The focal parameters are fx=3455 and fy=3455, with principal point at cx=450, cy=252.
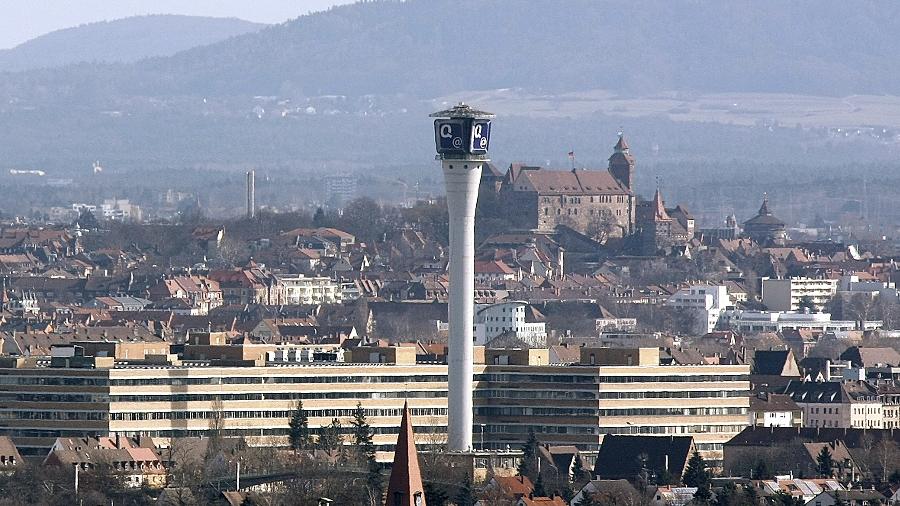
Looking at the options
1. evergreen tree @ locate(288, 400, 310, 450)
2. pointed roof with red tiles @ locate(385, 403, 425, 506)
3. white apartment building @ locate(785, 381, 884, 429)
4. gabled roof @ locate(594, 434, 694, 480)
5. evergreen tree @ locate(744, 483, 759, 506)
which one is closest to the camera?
pointed roof with red tiles @ locate(385, 403, 425, 506)

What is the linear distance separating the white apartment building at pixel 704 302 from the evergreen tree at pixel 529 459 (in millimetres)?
82966

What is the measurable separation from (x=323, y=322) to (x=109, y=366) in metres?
71.1

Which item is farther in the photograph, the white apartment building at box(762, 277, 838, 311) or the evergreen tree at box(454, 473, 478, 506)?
the white apartment building at box(762, 277, 838, 311)

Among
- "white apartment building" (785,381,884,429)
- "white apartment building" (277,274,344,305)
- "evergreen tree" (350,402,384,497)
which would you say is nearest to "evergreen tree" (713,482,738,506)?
"evergreen tree" (350,402,384,497)

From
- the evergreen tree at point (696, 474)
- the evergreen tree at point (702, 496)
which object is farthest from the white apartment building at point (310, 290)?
the evergreen tree at point (702, 496)

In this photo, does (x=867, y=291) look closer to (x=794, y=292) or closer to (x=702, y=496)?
(x=794, y=292)

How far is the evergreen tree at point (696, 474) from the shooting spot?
8162 cm

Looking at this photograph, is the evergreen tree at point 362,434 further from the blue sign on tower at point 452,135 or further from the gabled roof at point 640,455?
the blue sign on tower at point 452,135

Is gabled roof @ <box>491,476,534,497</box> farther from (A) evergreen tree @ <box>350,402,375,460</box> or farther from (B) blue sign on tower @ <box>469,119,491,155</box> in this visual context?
(B) blue sign on tower @ <box>469,119,491,155</box>

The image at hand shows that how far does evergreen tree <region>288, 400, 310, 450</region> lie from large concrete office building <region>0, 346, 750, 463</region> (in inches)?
38.4

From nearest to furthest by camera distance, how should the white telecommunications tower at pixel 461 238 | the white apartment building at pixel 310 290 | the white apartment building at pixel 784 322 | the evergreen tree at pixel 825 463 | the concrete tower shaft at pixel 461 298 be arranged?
the evergreen tree at pixel 825 463 < the concrete tower shaft at pixel 461 298 < the white telecommunications tower at pixel 461 238 < the white apartment building at pixel 784 322 < the white apartment building at pixel 310 290

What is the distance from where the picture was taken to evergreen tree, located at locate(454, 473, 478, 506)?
2963 inches

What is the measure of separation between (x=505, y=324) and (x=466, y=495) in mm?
83242

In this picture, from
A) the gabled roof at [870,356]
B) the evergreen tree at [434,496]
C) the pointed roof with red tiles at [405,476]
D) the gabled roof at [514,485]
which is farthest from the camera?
the gabled roof at [870,356]
